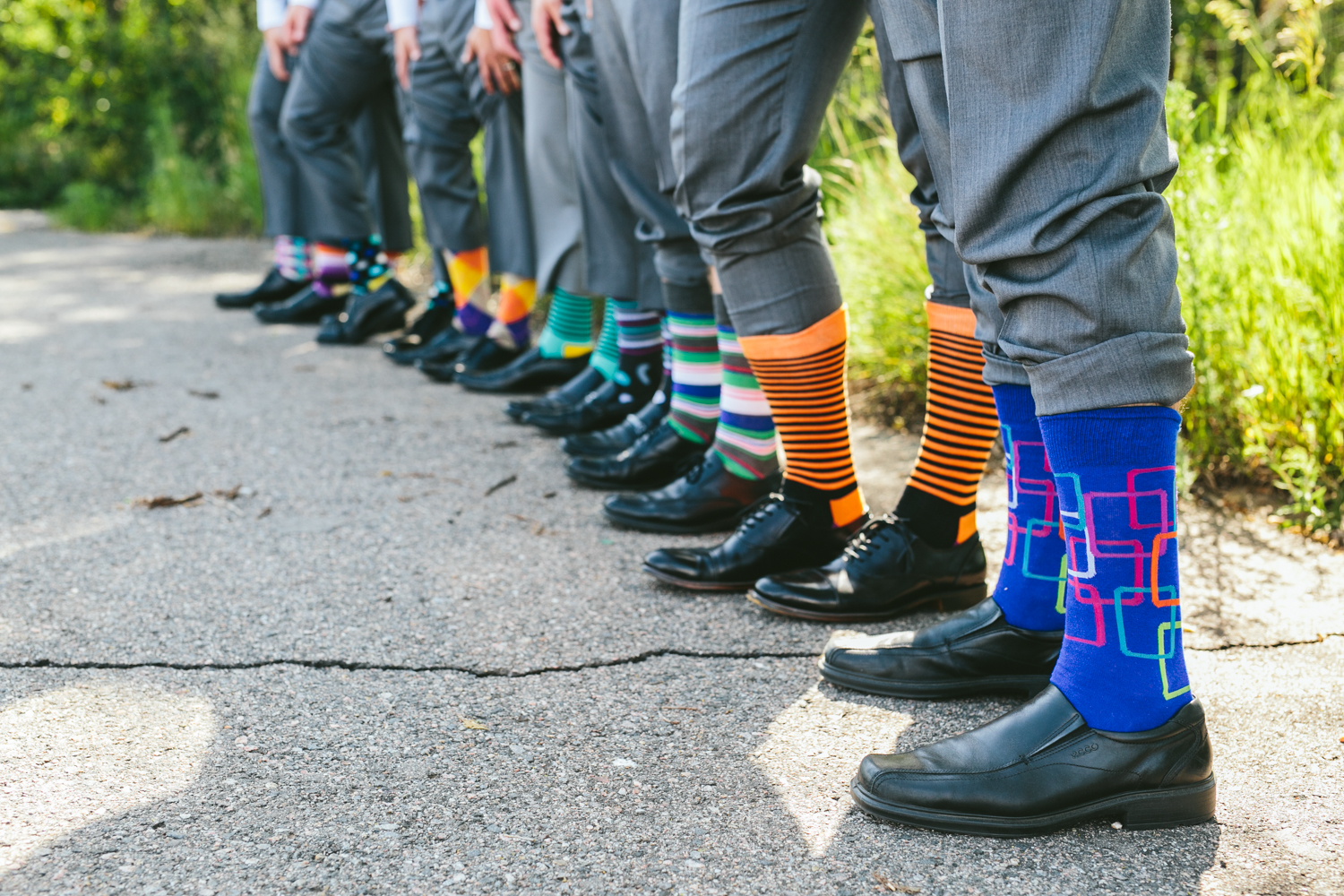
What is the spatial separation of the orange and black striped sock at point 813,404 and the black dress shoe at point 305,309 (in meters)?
3.23

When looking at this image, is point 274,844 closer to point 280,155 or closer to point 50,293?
point 280,155

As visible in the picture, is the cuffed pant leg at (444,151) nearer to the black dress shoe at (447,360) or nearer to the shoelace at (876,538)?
the black dress shoe at (447,360)

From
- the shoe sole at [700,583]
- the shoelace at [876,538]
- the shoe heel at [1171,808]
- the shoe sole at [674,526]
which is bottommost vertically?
the shoe sole at [674,526]

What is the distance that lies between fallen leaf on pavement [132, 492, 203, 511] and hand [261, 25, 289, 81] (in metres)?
2.64

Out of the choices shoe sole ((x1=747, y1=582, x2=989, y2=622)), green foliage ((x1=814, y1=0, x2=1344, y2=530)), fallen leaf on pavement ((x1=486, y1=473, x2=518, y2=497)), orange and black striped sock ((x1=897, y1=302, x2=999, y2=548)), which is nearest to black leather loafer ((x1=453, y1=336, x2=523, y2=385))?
fallen leaf on pavement ((x1=486, y1=473, x2=518, y2=497))

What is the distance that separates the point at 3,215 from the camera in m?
9.90

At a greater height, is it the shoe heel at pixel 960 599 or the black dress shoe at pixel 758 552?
the black dress shoe at pixel 758 552

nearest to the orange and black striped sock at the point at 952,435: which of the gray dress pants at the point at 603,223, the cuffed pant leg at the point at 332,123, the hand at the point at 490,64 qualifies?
the gray dress pants at the point at 603,223

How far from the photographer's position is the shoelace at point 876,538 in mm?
1693

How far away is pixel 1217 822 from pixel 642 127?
1.70 metres

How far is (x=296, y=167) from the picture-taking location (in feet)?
15.4

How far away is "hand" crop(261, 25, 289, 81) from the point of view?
4398 millimetres

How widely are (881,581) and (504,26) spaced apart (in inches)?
81.1

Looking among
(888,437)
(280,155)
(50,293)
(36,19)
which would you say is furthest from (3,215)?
(888,437)
